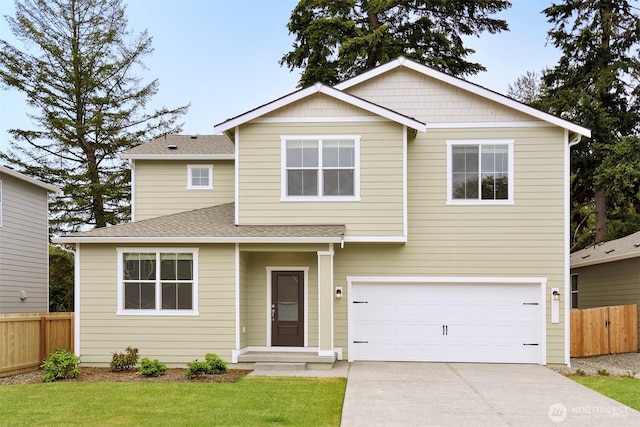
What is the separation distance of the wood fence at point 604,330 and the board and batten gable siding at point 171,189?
10.4 metres

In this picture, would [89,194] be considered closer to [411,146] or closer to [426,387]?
[411,146]

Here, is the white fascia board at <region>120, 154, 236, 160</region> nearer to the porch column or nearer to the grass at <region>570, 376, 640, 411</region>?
the porch column

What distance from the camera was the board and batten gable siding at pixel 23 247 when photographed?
21.4m

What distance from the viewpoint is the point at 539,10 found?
99.4 feet

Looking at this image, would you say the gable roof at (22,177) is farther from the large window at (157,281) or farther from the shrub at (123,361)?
the shrub at (123,361)

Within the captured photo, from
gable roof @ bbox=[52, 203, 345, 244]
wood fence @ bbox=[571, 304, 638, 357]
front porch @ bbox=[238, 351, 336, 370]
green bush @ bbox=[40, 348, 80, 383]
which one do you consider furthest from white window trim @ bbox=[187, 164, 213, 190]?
wood fence @ bbox=[571, 304, 638, 357]

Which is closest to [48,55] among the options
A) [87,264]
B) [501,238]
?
[87,264]

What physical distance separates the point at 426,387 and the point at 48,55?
2675 cm

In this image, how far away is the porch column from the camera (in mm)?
16453

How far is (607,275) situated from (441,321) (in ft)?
→ 25.6

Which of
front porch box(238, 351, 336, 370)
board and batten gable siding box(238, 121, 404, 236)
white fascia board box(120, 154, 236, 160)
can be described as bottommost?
front porch box(238, 351, 336, 370)

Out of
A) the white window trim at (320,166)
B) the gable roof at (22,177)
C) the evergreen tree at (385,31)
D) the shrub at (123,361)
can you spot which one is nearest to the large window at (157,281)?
the shrub at (123,361)

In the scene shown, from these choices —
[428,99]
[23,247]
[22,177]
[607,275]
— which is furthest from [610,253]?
[23,247]

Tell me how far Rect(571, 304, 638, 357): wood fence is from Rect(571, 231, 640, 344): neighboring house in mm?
690
